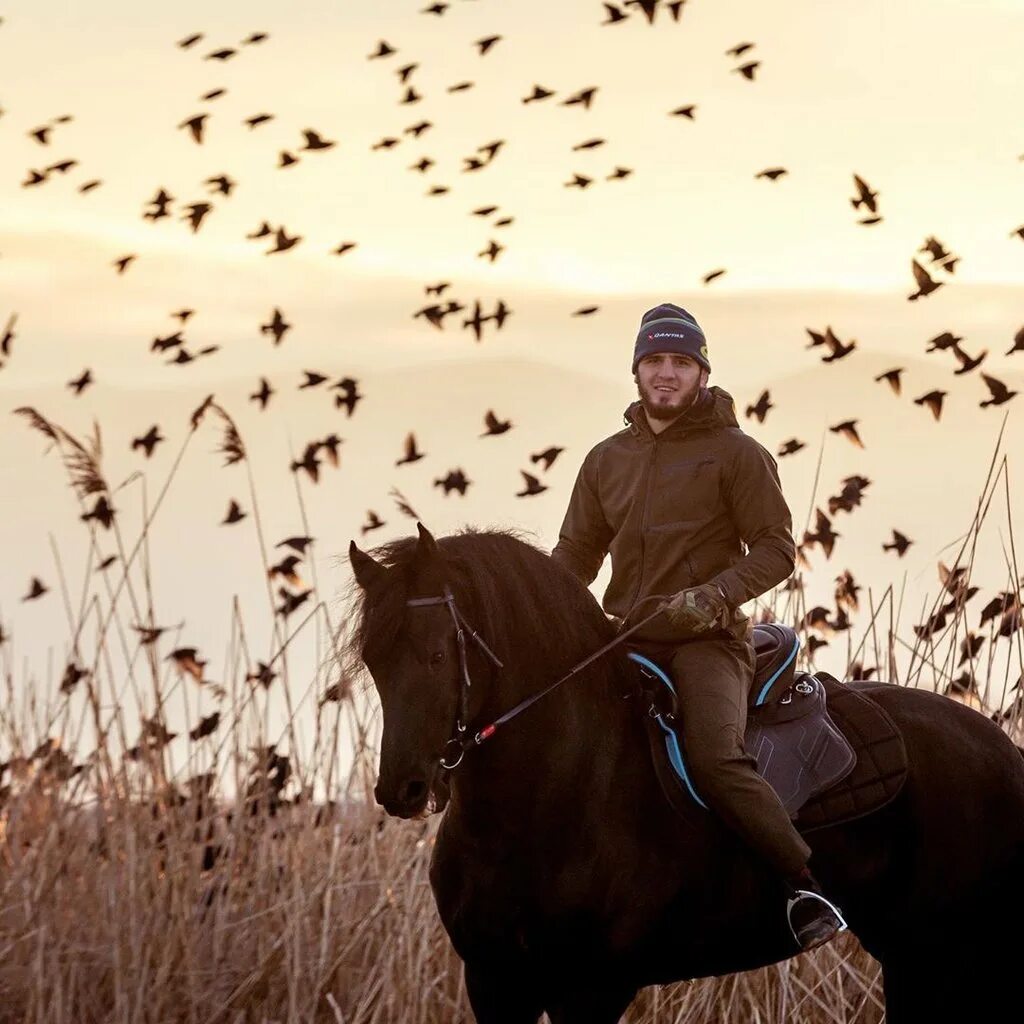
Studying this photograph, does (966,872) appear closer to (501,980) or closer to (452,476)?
(501,980)

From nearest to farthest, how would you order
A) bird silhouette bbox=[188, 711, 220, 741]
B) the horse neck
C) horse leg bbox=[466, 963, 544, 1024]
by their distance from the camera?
1. the horse neck
2. horse leg bbox=[466, 963, 544, 1024]
3. bird silhouette bbox=[188, 711, 220, 741]

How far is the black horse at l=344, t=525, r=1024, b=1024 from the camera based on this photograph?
4590 millimetres

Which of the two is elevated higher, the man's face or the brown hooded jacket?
the man's face

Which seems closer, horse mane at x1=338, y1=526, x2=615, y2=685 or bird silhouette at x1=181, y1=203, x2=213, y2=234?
horse mane at x1=338, y1=526, x2=615, y2=685

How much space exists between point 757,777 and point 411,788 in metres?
1.18

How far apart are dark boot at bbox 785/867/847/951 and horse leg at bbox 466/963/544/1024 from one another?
2.70 ft

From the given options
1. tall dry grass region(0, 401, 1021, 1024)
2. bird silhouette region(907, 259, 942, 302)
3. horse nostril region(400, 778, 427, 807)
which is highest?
horse nostril region(400, 778, 427, 807)

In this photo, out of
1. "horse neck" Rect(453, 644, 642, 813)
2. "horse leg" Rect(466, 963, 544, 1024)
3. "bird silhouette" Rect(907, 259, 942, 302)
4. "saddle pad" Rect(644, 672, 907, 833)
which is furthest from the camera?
"bird silhouette" Rect(907, 259, 942, 302)

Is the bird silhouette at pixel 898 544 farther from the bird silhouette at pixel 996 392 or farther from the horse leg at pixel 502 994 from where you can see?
the horse leg at pixel 502 994

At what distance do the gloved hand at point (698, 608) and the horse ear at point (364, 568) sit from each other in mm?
895

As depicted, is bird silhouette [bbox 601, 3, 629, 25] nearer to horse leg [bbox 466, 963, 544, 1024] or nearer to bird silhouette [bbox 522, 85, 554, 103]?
bird silhouette [bbox 522, 85, 554, 103]

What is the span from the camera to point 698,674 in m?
5.13

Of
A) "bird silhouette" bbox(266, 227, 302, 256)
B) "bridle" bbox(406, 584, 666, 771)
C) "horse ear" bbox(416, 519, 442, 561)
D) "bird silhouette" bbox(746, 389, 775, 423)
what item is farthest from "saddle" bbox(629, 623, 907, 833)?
"bird silhouette" bbox(266, 227, 302, 256)

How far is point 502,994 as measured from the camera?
4.98 metres
